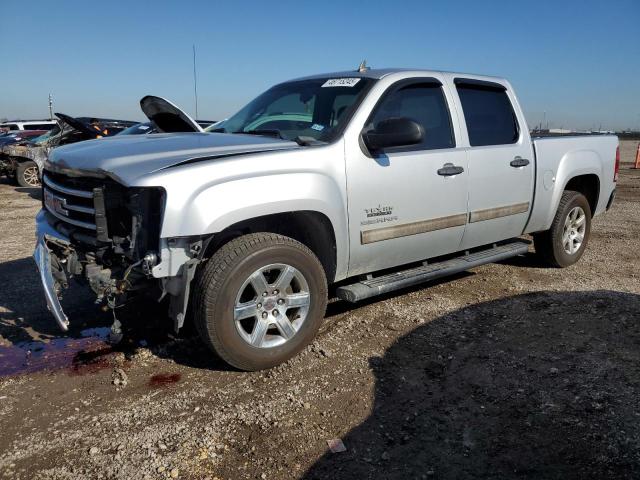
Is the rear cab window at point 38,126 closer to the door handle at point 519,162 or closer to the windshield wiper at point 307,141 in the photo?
the windshield wiper at point 307,141

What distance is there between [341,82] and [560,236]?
10.1 feet

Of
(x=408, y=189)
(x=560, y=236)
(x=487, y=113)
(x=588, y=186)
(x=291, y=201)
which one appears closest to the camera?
(x=291, y=201)

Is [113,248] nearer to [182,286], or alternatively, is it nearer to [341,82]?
[182,286]

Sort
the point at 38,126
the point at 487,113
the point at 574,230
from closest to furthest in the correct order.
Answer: the point at 487,113 → the point at 574,230 → the point at 38,126

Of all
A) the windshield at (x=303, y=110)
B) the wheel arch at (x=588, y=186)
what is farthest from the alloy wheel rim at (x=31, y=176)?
the wheel arch at (x=588, y=186)

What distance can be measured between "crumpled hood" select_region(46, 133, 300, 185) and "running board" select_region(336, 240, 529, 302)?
1142 mm

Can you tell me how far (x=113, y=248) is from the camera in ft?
10.3

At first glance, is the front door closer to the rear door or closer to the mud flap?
the rear door

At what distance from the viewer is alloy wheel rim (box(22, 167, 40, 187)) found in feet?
44.5

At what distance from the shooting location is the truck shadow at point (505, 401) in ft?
8.23

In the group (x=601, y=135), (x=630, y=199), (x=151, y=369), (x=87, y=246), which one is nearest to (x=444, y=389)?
(x=151, y=369)

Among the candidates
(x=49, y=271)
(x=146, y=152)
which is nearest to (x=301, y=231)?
(x=146, y=152)

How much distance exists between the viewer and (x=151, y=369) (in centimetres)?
350

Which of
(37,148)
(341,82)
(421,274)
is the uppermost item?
(341,82)
